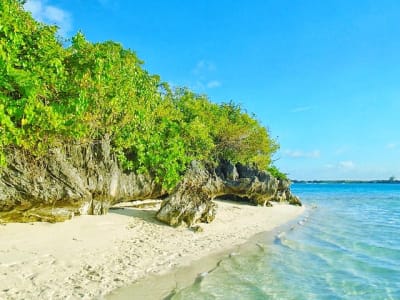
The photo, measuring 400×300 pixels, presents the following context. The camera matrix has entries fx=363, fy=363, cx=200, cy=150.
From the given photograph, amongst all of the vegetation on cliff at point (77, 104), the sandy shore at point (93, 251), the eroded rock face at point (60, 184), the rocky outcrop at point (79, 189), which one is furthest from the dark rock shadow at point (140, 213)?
the vegetation on cliff at point (77, 104)

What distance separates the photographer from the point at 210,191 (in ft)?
83.1

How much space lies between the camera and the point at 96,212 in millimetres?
15625

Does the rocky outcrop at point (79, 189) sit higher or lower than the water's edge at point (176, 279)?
higher

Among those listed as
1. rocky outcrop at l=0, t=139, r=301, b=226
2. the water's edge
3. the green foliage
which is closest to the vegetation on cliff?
rocky outcrop at l=0, t=139, r=301, b=226

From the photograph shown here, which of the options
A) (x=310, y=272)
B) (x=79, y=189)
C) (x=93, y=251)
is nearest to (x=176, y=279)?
(x=93, y=251)

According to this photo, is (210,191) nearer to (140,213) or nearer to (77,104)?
(140,213)

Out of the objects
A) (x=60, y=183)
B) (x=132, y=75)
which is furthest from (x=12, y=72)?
(x=132, y=75)

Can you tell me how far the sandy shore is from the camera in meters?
8.34

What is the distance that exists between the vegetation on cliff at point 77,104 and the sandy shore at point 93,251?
2629 mm

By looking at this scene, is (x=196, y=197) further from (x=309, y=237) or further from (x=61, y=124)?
(x=61, y=124)

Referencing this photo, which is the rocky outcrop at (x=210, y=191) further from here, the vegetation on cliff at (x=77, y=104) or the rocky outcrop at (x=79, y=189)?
the vegetation on cliff at (x=77, y=104)

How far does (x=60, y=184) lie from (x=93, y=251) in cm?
337

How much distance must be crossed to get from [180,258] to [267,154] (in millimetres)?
32727

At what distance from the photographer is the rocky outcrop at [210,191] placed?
16.2 metres
